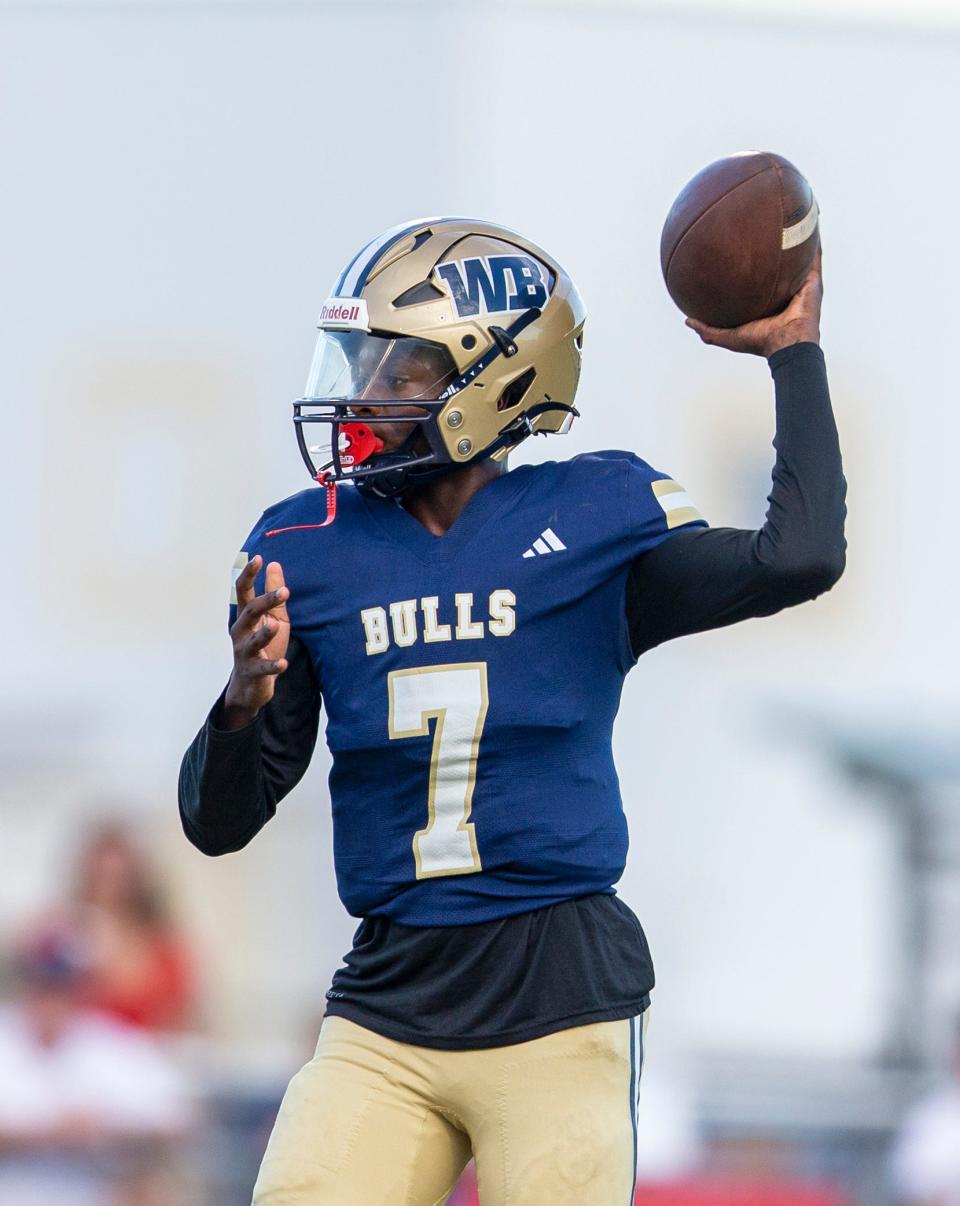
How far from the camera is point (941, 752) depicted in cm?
805

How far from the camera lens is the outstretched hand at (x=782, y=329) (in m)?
2.96

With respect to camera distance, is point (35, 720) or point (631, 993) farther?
point (35, 720)

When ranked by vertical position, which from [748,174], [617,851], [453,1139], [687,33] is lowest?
[453,1139]

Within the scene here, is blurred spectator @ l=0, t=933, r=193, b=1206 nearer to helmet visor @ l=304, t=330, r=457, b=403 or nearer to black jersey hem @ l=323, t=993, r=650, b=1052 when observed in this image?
black jersey hem @ l=323, t=993, r=650, b=1052

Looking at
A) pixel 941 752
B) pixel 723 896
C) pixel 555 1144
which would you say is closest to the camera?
pixel 555 1144

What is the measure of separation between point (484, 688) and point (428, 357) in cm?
54

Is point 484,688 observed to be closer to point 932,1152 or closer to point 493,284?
point 493,284

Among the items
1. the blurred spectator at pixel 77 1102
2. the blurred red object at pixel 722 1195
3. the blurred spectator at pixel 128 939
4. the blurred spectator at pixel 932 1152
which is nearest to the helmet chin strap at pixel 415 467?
the blurred red object at pixel 722 1195

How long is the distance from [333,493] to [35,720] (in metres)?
5.35

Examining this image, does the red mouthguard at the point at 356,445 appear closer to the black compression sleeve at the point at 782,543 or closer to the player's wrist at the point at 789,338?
the black compression sleeve at the point at 782,543

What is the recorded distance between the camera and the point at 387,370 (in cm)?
310

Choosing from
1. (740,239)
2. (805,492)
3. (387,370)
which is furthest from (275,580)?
(740,239)

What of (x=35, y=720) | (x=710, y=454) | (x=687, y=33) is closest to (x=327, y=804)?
(x=35, y=720)

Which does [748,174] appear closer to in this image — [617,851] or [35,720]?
[617,851]
